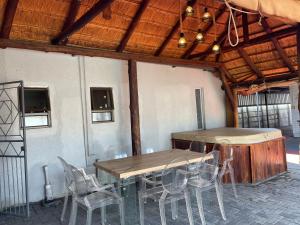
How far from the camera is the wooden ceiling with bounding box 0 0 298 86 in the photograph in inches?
174

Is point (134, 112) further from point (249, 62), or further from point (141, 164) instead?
point (249, 62)

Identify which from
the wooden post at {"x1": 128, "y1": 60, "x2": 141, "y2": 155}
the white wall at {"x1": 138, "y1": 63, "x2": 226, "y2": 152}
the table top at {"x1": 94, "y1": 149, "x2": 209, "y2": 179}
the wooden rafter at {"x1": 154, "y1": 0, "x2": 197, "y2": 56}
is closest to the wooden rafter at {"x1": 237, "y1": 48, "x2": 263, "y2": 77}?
the white wall at {"x1": 138, "y1": 63, "x2": 226, "y2": 152}

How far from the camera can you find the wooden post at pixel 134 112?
577cm

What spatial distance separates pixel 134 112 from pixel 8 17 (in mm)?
2916

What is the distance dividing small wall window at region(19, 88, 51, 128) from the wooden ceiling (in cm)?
81

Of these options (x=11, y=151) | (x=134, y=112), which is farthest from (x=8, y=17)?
(x=134, y=112)

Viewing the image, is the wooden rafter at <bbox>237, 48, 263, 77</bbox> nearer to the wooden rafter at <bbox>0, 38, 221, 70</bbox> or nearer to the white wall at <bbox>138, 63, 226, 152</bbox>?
the wooden rafter at <bbox>0, 38, 221, 70</bbox>

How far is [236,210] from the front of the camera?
3.95m

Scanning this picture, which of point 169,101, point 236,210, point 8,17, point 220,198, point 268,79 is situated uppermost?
point 8,17

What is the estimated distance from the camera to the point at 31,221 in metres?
3.90

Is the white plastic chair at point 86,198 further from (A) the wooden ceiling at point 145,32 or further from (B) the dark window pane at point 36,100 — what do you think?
(A) the wooden ceiling at point 145,32

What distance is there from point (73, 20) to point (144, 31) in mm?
1686

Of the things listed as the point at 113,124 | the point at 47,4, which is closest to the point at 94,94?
the point at 113,124

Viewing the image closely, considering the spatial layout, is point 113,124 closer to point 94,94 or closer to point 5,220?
point 94,94
